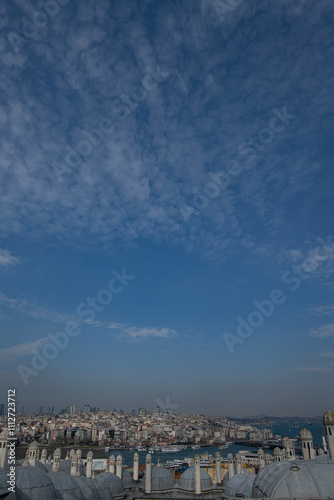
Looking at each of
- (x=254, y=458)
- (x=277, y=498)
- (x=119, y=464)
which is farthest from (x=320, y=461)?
(x=254, y=458)

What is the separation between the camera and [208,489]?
63.0 feet

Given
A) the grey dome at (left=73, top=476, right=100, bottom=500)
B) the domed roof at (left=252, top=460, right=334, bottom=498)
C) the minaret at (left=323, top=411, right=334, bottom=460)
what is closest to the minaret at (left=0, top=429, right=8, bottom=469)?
the grey dome at (left=73, top=476, right=100, bottom=500)

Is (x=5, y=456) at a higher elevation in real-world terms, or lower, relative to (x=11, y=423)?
lower

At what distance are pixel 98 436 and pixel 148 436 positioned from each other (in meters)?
25.7

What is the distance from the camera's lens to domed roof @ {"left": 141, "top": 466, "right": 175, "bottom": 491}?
19675 millimetres

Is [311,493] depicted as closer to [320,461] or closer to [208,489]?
[320,461]

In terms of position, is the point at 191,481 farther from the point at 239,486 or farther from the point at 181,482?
the point at 239,486

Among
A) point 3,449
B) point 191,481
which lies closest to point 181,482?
point 191,481

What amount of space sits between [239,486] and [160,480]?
6.16 metres

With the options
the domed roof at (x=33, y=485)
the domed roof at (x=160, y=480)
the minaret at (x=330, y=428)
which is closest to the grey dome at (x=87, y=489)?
the domed roof at (x=33, y=485)

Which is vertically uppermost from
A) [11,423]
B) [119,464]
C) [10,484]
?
[11,423]

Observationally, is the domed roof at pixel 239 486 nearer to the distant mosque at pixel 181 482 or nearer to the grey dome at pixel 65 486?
the distant mosque at pixel 181 482

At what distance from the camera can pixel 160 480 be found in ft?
65.3

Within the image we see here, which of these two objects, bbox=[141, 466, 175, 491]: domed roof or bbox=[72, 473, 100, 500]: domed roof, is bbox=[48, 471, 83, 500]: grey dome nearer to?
bbox=[72, 473, 100, 500]: domed roof
